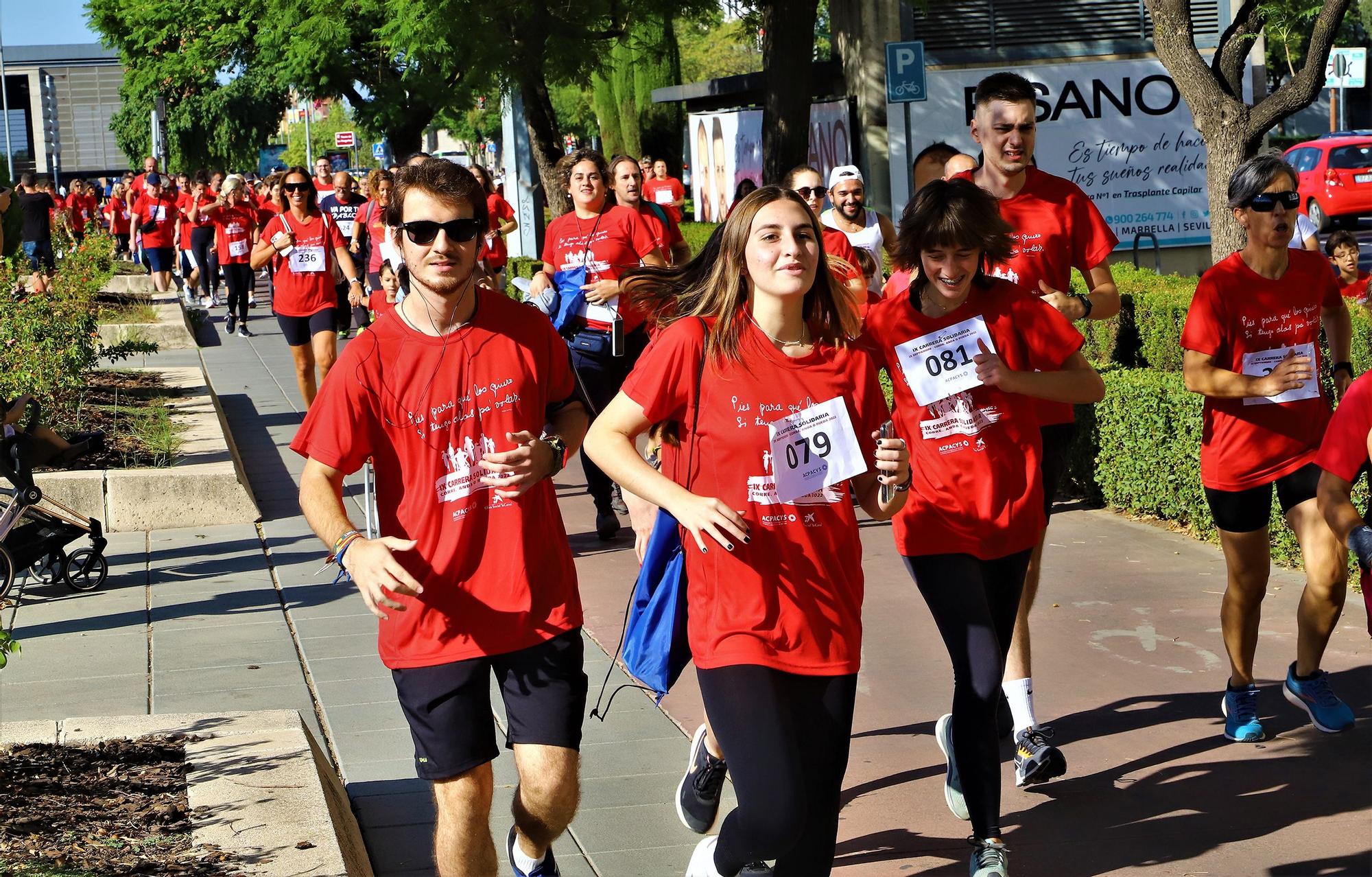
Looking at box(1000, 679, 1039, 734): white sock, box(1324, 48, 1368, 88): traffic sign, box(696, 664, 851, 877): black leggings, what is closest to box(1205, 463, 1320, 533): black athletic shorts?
box(1000, 679, 1039, 734): white sock

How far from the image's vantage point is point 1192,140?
23.1 metres

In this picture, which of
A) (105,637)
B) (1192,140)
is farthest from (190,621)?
→ (1192,140)

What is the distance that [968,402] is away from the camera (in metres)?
4.61

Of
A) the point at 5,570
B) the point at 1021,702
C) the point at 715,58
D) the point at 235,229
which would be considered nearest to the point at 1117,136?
the point at 235,229

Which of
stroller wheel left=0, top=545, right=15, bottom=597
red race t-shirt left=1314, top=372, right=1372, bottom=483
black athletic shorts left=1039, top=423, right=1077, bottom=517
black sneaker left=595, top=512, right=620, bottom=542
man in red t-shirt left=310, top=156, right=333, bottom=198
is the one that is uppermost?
man in red t-shirt left=310, top=156, right=333, bottom=198

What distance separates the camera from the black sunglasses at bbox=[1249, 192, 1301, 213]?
547cm

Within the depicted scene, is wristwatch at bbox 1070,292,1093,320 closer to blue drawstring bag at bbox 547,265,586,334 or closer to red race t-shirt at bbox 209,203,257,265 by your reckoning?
blue drawstring bag at bbox 547,265,586,334

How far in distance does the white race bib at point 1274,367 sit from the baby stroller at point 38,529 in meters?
5.42

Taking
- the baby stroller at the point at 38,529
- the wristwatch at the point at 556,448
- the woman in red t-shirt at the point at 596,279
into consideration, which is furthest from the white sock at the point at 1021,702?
the baby stroller at the point at 38,529

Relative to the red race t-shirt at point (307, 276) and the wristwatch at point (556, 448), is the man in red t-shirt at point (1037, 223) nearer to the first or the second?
the wristwatch at point (556, 448)

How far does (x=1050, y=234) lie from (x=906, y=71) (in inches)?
371

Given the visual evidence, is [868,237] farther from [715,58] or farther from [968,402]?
[715,58]

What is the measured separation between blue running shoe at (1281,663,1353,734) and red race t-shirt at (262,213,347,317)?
27.2 ft

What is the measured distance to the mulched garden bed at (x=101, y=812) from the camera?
3.81m
